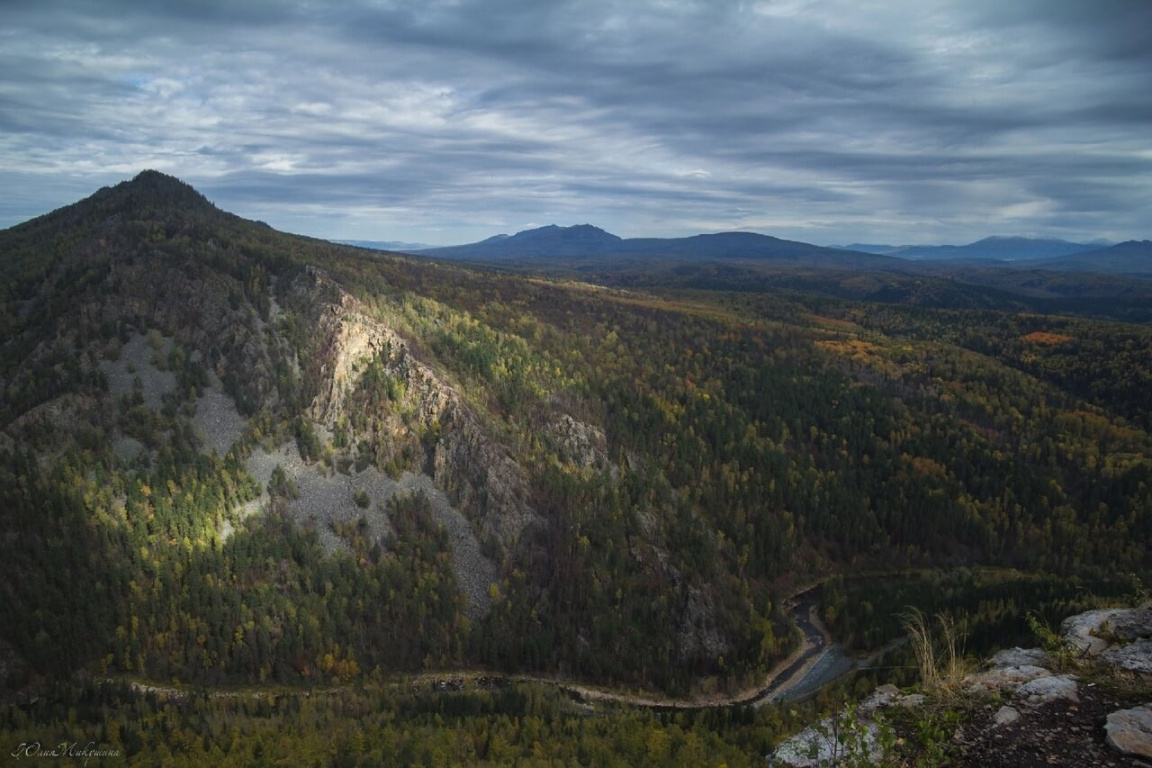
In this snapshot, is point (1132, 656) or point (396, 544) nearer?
point (1132, 656)

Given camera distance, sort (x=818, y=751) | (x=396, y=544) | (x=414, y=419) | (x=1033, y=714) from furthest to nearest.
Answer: (x=414, y=419) → (x=396, y=544) → (x=818, y=751) → (x=1033, y=714)

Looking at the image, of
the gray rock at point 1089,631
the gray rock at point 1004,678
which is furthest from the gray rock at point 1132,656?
the gray rock at point 1004,678

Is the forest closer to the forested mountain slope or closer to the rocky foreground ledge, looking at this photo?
the forested mountain slope

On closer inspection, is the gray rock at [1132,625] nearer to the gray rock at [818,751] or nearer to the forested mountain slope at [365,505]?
the gray rock at [818,751]

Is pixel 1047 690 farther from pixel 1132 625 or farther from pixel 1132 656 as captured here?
pixel 1132 625

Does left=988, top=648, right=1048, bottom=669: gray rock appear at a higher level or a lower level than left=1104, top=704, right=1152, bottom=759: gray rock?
lower

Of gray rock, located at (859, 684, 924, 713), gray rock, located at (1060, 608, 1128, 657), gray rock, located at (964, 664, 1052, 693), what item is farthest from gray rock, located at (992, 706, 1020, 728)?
gray rock, located at (1060, 608, 1128, 657)

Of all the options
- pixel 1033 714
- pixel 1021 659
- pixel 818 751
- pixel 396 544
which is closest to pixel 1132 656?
pixel 1021 659
